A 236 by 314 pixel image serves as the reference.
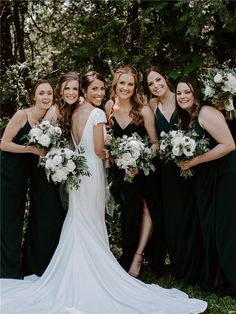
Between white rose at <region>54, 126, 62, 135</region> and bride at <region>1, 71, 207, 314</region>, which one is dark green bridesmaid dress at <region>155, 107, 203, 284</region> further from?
white rose at <region>54, 126, 62, 135</region>

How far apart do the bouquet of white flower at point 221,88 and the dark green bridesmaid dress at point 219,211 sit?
1.11 feet

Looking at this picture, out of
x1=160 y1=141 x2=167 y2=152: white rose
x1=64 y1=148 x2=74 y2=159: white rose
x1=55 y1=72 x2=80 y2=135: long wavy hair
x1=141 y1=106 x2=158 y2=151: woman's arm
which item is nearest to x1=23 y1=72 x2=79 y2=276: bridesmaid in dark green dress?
x1=55 y1=72 x2=80 y2=135: long wavy hair

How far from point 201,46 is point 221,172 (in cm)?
282

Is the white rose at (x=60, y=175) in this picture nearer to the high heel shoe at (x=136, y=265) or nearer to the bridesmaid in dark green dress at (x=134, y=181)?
the bridesmaid in dark green dress at (x=134, y=181)

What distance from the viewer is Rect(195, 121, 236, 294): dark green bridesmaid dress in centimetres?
500

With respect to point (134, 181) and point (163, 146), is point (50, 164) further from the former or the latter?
point (134, 181)

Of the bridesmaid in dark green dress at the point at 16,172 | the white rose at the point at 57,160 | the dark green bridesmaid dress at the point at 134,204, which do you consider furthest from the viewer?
the dark green bridesmaid dress at the point at 134,204

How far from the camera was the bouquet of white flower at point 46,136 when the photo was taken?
15.8 ft

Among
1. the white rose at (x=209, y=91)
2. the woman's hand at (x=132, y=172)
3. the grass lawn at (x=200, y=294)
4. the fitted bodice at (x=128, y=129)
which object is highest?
the white rose at (x=209, y=91)

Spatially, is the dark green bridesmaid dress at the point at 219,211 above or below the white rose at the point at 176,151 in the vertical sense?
below

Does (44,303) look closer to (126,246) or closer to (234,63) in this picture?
(126,246)

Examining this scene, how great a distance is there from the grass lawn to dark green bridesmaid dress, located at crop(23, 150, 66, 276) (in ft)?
4.03

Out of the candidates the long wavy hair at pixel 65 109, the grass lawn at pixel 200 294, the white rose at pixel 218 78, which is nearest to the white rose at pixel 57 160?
the long wavy hair at pixel 65 109

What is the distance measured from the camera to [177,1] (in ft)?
21.5
